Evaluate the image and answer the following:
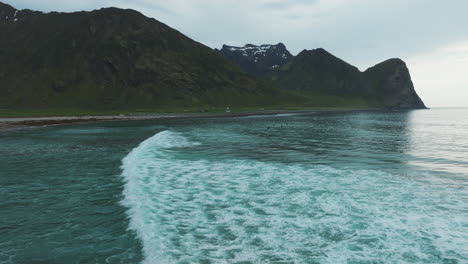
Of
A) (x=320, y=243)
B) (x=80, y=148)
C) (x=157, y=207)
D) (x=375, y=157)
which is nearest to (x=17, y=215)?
(x=157, y=207)

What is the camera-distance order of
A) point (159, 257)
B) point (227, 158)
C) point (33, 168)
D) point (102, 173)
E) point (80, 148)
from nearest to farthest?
point (159, 257)
point (102, 173)
point (33, 168)
point (227, 158)
point (80, 148)

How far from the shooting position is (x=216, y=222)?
13438 millimetres

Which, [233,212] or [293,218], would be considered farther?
[233,212]

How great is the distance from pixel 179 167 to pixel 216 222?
1244cm

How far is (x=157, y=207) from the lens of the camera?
1553 centimetres

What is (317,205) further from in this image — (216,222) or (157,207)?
(157,207)

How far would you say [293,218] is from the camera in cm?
1369

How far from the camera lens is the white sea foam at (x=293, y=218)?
10.6 meters

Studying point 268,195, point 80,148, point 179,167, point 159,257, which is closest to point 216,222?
point 159,257

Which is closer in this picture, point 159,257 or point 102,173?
point 159,257

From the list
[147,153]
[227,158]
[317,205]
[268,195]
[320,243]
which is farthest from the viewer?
[147,153]

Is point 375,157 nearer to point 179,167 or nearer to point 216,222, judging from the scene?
point 179,167

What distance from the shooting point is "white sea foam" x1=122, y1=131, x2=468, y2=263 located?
10.6 meters

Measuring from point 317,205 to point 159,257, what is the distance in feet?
26.2
